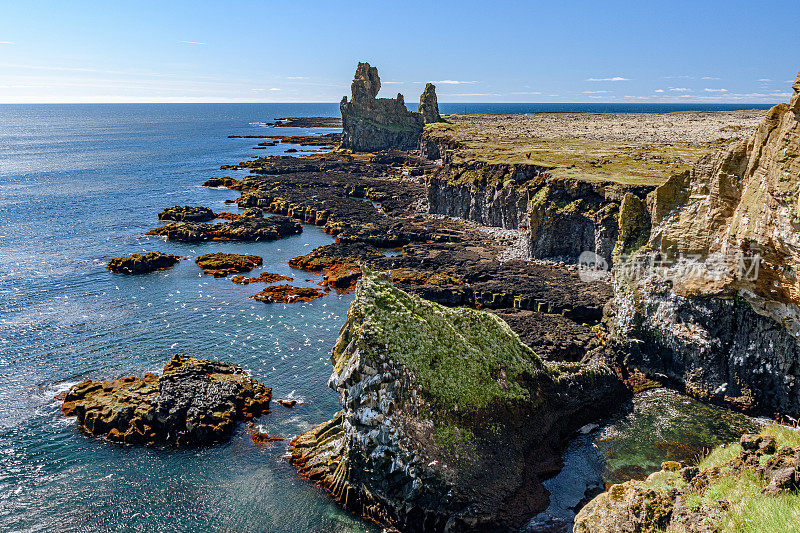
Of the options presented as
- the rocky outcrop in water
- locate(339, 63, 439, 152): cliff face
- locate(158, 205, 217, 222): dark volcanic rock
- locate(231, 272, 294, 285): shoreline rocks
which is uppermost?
locate(339, 63, 439, 152): cliff face

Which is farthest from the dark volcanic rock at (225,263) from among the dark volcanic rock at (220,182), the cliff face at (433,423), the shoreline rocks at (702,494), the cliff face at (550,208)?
the dark volcanic rock at (220,182)

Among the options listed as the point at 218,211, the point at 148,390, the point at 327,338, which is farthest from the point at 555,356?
the point at 218,211

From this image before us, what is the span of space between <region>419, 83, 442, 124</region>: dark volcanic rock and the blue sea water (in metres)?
119

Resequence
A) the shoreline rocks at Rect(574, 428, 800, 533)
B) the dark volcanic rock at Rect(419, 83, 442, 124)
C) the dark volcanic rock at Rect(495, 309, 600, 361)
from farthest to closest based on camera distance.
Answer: the dark volcanic rock at Rect(419, 83, 442, 124)
the dark volcanic rock at Rect(495, 309, 600, 361)
the shoreline rocks at Rect(574, 428, 800, 533)

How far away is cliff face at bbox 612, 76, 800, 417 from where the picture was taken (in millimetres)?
25047

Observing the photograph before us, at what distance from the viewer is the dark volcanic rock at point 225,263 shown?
5949 cm

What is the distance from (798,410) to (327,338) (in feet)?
104

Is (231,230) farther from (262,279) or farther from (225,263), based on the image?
(262,279)

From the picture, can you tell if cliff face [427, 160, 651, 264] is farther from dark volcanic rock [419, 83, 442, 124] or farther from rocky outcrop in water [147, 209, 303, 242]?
dark volcanic rock [419, 83, 442, 124]

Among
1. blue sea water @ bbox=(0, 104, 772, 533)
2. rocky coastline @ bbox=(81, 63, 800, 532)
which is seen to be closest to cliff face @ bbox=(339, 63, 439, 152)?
blue sea water @ bbox=(0, 104, 772, 533)

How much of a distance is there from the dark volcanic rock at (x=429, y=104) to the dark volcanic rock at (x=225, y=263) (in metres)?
137

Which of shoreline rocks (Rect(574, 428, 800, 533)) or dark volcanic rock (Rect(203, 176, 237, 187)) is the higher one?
dark volcanic rock (Rect(203, 176, 237, 187))

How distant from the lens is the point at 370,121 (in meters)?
177

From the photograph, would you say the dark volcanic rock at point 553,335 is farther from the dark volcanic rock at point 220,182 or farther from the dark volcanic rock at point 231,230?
the dark volcanic rock at point 220,182
